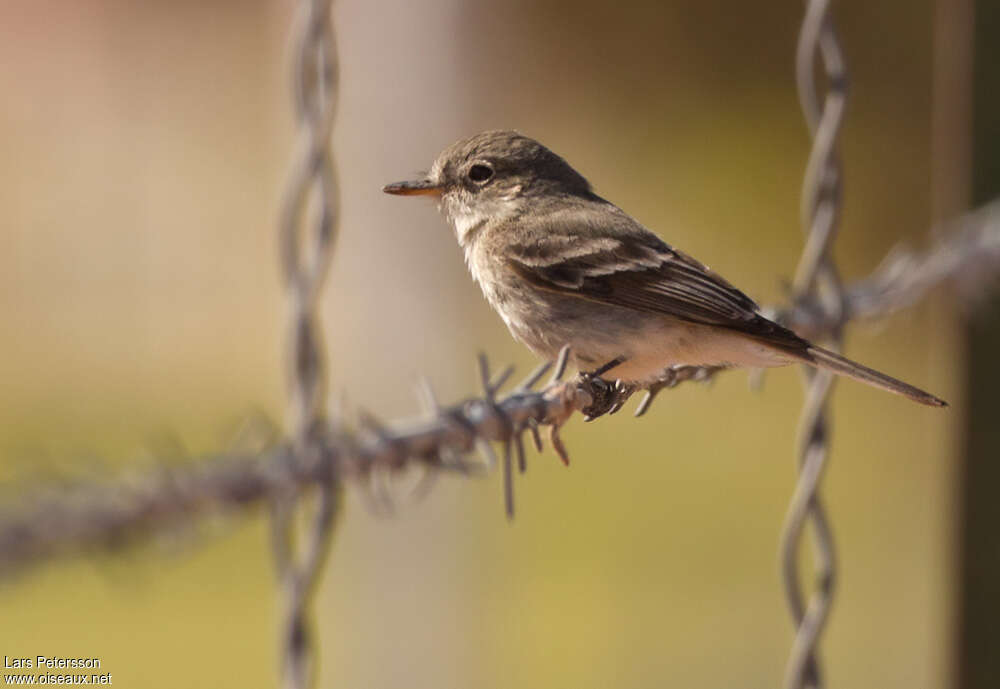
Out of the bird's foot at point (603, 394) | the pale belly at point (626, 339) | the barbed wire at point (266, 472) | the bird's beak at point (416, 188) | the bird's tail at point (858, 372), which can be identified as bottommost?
the barbed wire at point (266, 472)

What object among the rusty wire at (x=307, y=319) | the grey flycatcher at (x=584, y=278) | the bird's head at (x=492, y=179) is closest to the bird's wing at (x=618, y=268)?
the grey flycatcher at (x=584, y=278)

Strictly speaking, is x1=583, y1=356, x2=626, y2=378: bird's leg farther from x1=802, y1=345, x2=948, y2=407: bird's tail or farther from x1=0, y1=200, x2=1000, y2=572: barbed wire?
x1=802, y1=345, x2=948, y2=407: bird's tail

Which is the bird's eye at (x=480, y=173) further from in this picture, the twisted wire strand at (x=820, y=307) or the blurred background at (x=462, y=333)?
the twisted wire strand at (x=820, y=307)

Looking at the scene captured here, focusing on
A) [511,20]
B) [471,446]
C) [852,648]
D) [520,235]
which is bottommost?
[852,648]

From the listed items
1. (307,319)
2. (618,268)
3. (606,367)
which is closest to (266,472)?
(307,319)

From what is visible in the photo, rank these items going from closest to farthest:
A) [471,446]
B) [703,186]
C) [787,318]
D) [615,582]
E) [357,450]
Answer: [357,450], [471,446], [787,318], [703,186], [615,582]

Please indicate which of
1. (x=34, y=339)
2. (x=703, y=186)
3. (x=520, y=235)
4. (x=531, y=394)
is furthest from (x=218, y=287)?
(x=531, y=394)

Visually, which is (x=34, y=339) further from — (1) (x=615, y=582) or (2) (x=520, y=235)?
(2) (x=520, y=235)
